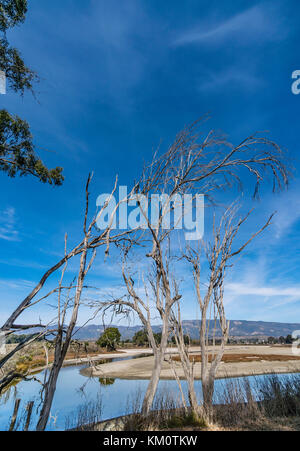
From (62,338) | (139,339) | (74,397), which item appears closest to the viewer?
(62,338)

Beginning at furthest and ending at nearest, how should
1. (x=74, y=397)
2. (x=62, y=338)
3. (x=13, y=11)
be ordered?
1. (x=74, y=397)
2. (x=13, y=11)
3. (x=62, y=338)

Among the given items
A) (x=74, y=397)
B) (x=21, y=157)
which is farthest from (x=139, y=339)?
(x=21, y=157)

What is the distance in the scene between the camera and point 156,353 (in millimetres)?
4773

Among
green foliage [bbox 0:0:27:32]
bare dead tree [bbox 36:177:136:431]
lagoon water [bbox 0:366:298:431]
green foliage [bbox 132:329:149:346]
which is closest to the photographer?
bare dead tree [bbox 36:177:136:431]

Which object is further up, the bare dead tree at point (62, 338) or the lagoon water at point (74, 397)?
the bare dead tree at point (62, 338)

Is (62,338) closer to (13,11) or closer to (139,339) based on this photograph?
(13,11)

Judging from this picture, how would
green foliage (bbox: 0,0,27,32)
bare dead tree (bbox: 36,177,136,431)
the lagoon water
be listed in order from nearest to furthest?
bare dead tree (bbox: 36,177,136,431) → green foliage (bbox: 0,0,27,32) → the lagoon water

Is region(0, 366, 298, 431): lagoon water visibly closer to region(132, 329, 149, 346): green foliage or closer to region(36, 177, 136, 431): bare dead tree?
region(36, 177, 136, 431): bare dead tree

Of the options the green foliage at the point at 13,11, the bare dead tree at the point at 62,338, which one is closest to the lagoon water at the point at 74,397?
the bare dead tree at the point at 62,338

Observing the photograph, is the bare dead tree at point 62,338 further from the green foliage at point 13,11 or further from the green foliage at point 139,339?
the green foliage at point 139,339

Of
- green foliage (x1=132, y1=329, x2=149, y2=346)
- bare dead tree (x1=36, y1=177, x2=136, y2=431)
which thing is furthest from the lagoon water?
green foliage (x1=132, y1=329, x2=149, y2=346)

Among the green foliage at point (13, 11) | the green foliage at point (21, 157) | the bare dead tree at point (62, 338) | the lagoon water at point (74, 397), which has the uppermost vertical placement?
the green foliage at point (13, 11)
